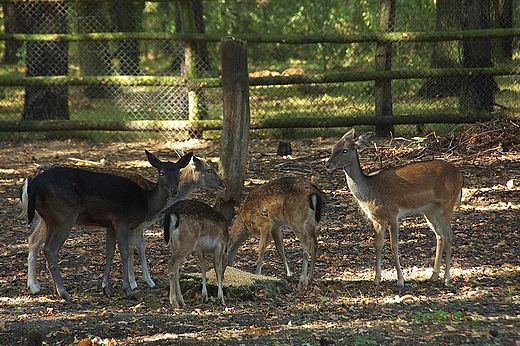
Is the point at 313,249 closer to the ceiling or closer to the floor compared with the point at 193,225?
closer to the floor

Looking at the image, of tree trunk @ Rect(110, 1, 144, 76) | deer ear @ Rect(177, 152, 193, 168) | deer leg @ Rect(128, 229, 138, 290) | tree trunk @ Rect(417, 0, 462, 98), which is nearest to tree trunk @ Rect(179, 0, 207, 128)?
tree trunk @ Rect(110, 1, 144, 76)

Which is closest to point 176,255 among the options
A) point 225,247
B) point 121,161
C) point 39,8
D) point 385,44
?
point 225,247

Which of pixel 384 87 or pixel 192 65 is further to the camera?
pixel 192 65

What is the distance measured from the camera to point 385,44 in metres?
13.7

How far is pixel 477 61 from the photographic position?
14.0m

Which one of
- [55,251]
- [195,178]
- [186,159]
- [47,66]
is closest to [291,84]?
[47,66]

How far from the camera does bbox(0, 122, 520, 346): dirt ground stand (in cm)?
617

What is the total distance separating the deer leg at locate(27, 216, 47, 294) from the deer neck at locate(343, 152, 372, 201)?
10.1 feet

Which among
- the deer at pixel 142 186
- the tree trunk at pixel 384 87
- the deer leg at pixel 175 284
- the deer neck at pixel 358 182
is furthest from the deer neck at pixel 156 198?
the tree trunk at pixel 384 87

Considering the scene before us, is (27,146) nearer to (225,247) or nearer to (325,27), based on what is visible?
(225,247)

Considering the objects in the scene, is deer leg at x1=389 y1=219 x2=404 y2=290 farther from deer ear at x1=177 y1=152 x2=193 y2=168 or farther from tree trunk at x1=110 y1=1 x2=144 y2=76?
tree trunk at x1=110 y1=1 x2=144 y2=76

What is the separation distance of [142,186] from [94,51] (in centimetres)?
847

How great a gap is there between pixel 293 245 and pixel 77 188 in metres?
2.86

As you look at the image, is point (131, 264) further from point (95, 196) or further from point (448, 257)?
point (448, 257)
